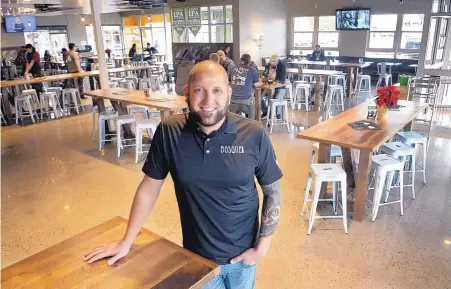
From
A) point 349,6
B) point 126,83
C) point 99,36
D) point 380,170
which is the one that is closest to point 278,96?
point 99,36

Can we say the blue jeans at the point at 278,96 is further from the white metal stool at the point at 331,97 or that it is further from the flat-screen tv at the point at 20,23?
the flat-screen tv at the point at 20,23

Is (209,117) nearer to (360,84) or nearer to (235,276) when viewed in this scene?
(235,276)

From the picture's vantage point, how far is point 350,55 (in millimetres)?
12312

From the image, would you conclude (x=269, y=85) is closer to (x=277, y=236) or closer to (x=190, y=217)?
(x=277, y=236)

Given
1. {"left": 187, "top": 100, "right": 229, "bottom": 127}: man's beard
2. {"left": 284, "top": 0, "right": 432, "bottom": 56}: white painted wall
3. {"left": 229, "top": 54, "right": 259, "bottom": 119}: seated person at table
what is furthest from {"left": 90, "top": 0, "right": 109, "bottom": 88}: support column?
{"left": 284, "top": 0, "right": 432, "bottom": 56}: white painted wall

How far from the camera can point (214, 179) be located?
142cm

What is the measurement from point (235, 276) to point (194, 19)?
1201 cm

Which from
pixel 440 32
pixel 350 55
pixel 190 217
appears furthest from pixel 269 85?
pixel 350 55

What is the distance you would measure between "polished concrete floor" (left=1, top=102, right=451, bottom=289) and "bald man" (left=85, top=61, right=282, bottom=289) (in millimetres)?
1166

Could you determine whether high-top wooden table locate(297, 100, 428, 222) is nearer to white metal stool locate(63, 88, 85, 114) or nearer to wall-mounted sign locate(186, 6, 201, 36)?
white metal stool locate(63, 88, 85, 114)

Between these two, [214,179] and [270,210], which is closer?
[214,179]

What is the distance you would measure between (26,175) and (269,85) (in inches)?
167

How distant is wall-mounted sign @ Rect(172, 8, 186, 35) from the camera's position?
1267 cm

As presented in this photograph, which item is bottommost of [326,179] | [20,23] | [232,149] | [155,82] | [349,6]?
[326,179]
